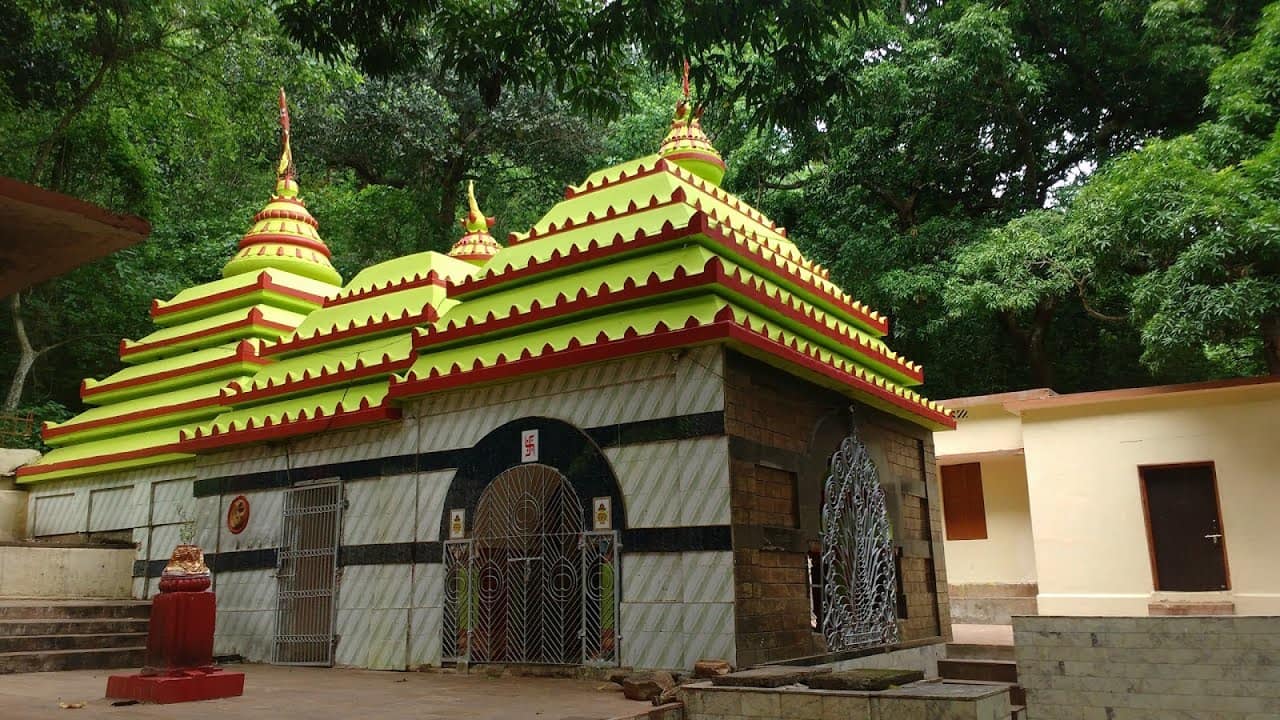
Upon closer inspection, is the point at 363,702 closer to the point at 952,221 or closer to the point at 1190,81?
the point at 952,221

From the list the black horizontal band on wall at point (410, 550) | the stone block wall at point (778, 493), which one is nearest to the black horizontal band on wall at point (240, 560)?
the black horizontal band on wall at point (410, 550)

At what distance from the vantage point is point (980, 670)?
1035cm

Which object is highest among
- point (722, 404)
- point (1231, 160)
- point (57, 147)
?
point (57, 147)

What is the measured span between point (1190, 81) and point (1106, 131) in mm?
1970

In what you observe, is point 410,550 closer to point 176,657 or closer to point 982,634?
point 176,657

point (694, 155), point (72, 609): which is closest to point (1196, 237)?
point (694, 155)

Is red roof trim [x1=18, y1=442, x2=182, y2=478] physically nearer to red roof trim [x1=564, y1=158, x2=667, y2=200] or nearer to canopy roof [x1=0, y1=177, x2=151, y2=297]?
red roof trim [x1=564, y1=158, x2=667, y2=200]

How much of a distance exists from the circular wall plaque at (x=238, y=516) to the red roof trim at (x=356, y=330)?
2020 millimetres

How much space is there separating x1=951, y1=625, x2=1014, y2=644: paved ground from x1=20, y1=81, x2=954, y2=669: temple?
149 cm

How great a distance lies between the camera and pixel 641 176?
10.1 metres

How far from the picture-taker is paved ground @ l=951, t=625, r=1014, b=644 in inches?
478

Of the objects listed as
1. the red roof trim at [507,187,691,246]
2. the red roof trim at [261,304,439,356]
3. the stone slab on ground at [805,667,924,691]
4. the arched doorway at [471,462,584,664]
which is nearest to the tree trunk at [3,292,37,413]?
the red roof trim at [261,304,439,356]

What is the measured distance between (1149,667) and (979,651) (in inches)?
117

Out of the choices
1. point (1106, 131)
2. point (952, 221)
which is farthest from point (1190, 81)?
point (952, 221)
